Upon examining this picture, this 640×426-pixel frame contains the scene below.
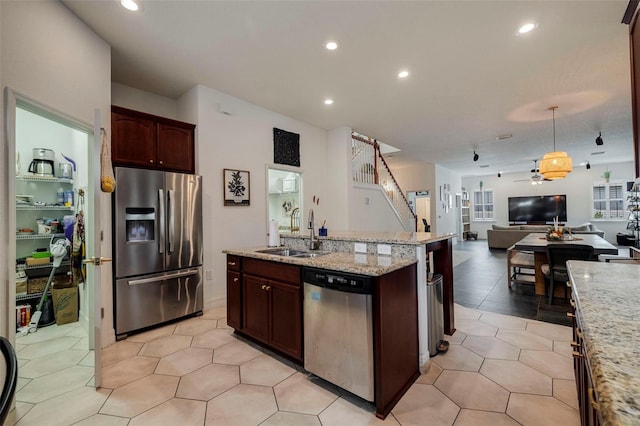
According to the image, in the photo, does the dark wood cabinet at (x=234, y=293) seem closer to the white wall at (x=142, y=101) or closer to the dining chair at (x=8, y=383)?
the dining chair at (x=8, y=383)

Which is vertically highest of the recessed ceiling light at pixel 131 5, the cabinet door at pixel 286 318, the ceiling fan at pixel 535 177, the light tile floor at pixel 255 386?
the recessed ceiling light at pixel 131 5

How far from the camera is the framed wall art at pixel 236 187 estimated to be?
3.97 meters

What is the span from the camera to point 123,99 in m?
3.74

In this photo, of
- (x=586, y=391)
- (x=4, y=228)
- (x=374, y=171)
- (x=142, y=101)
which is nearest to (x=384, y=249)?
(x=586, y=391)

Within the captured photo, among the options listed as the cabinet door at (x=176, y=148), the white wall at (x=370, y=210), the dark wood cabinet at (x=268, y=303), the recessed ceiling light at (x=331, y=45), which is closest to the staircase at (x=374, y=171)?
the white wall at (x=370, y=210)

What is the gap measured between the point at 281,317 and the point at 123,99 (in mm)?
3672

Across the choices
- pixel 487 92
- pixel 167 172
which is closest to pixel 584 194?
pixel 487 92

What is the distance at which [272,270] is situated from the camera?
95.3 inches

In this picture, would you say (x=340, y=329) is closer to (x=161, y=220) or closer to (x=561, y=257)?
(x=161, y=220)

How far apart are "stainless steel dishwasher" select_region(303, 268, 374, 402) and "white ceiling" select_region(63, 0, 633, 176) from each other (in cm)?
232

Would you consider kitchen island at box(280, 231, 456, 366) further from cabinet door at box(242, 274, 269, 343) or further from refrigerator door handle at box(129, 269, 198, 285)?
refrigerator door handle at box(129, 269, 198, 285)

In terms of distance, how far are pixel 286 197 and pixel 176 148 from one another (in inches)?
95.6

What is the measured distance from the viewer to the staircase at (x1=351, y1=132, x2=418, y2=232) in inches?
235

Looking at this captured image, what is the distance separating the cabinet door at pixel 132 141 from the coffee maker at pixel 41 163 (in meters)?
1.04
